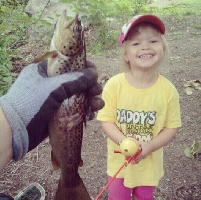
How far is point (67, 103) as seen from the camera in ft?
7.30

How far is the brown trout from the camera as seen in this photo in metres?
2.22

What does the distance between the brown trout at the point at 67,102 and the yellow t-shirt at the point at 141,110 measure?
0.70 m

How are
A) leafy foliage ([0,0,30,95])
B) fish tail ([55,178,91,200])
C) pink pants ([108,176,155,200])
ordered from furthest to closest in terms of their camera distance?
leafy foliage ([0,0,30,95])
pink pants ([108,176,155,200])
fish tail ([55,178,91,200])

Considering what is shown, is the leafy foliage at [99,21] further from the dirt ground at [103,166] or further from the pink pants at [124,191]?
the pink pants at [124,191]

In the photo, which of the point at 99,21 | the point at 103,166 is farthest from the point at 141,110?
the point at 99,21

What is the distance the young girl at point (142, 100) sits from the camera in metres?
2.93

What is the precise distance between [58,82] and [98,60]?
486 cm

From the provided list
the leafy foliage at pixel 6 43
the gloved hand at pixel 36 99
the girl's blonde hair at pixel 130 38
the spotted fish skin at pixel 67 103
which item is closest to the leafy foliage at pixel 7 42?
the leafy foliage at pixel 6 43

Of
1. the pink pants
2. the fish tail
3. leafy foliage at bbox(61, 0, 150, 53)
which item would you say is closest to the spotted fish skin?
the fish tail

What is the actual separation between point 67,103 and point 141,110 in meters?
0.86

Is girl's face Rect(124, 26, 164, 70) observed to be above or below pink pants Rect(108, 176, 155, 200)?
above

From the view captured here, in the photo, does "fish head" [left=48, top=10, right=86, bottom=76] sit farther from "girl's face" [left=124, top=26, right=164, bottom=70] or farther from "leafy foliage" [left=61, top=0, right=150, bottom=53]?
"leafy foliage" [left=61, top=0, right=150, bottom=53]

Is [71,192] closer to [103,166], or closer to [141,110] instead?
→ [141,110]

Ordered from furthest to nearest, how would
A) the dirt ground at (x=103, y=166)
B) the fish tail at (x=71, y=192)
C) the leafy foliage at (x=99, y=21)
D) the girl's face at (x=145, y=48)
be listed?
the leafy foliage at (x=99, y=21) → the dirt ground at (x=103, y=166) → the girl's face at (x=145, y=48) → the fish tail at (x=71, y=192)
